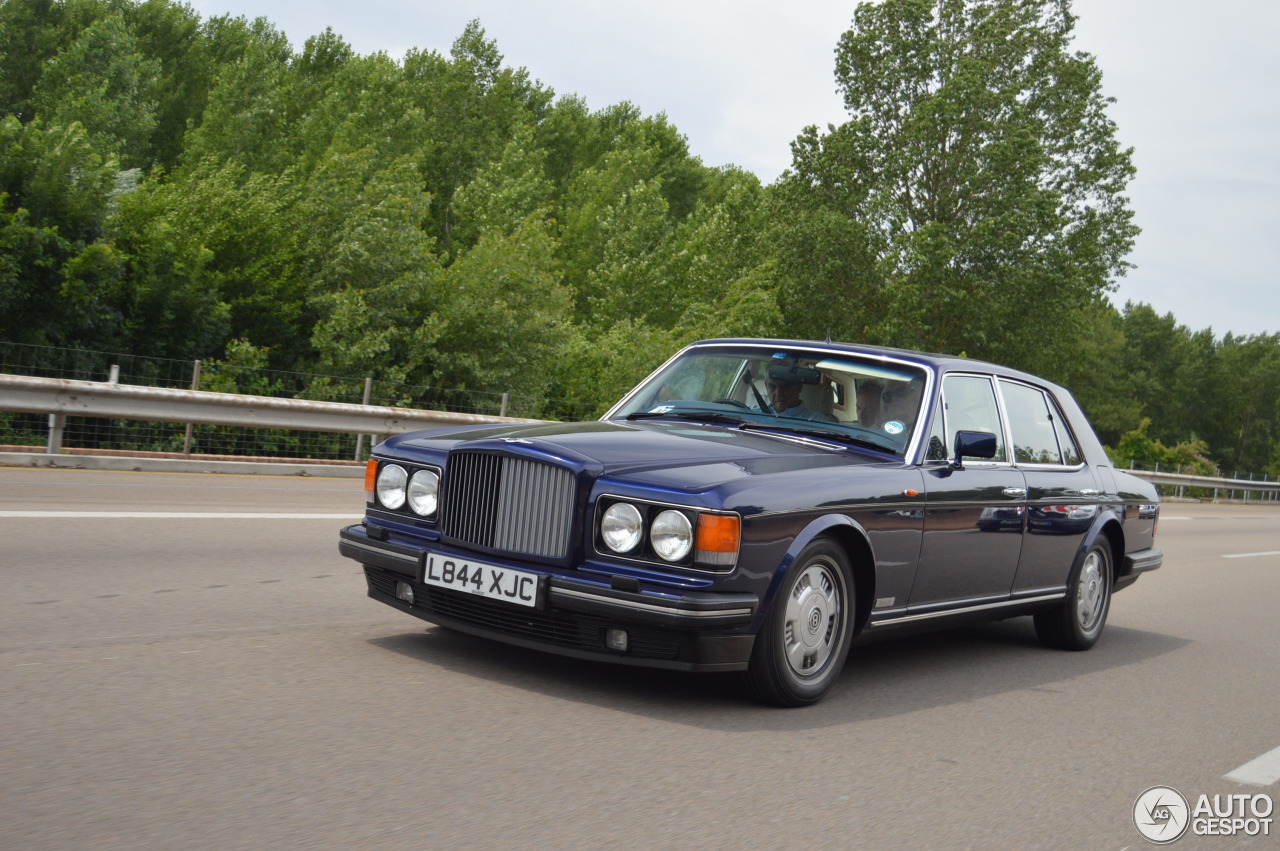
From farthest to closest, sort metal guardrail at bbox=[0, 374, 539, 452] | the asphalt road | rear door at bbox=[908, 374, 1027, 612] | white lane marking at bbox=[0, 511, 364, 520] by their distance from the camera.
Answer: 1. metal guardrail at bbox=[0, 374, 539, 452]
2. white lane marking at bbox=[0, 511, 364, 520]
3. rear door at bbox=[908, 374, 1027, 612]
4. the asphalt road

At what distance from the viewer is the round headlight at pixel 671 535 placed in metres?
4.83

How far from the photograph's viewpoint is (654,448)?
17.6ft

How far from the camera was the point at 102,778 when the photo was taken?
11.5 ft

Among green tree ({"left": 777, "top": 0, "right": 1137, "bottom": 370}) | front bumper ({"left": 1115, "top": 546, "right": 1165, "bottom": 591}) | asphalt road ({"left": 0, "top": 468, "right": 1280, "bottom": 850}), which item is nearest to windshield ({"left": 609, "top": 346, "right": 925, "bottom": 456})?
asphalt road ({"left": 0, "top": 468, "right": 1280, "bottom": 850})

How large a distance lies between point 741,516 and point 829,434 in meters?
1.42

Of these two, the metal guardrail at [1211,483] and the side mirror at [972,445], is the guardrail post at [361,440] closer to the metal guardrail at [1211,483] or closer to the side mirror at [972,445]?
the side mirror at [972,445]

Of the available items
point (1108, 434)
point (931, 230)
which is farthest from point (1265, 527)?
point (1108, 434)

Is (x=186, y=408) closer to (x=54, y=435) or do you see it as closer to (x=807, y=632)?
(x=54, y=435)

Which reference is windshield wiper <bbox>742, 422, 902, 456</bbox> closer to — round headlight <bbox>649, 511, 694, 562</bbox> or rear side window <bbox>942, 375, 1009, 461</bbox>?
rear side window <bbox>942, 375, 1009, 461</bbox>

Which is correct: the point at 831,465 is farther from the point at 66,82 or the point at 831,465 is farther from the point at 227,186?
the point at 66,82

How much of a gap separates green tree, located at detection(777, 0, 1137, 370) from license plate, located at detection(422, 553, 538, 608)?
3934 centimetres

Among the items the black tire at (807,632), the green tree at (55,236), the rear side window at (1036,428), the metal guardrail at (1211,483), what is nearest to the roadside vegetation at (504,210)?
the green tree at (55,236)

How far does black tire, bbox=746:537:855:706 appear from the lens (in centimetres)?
509

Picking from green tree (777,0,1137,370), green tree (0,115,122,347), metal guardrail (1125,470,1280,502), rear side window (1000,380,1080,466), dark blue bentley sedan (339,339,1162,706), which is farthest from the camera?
green tree (777,0,1137,370)
